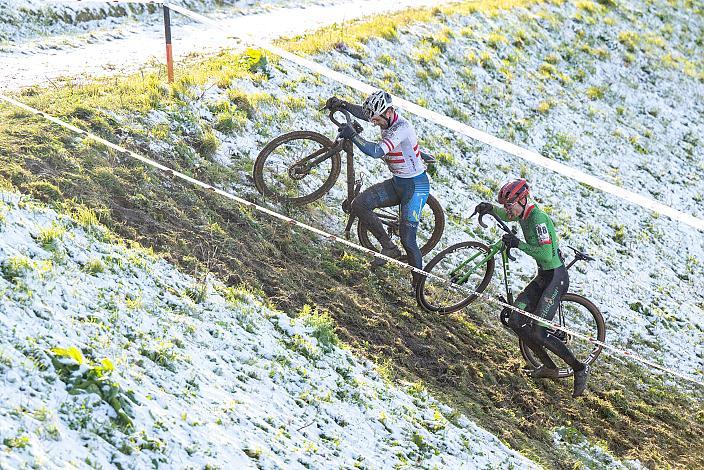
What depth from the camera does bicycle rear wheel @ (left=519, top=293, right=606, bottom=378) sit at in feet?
36.0

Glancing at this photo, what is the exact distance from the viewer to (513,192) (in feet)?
33.3

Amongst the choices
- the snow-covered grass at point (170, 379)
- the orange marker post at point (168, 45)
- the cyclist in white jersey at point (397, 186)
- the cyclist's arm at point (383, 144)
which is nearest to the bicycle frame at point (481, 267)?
the cyclist in white jersey at point (397, 186)

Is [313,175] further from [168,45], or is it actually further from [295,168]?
[168,45]

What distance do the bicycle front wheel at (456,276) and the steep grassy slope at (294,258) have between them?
241 mm

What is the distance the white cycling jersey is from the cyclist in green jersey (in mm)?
1042

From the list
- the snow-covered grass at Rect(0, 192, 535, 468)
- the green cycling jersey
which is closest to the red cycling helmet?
the green cycling jersey

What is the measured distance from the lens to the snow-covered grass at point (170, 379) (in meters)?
5.86

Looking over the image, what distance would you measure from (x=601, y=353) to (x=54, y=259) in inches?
Result: 337

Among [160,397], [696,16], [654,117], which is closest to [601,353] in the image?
[160,397]

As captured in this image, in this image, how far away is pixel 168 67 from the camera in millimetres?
12969

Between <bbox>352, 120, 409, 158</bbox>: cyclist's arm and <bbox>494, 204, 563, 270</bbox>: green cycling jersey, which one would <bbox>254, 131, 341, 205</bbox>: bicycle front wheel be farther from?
<bbox>494, 204, 563, 270</bbox>: green cycling jersey

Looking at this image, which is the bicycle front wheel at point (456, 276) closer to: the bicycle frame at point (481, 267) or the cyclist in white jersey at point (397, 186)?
the bicycle frame at point (481, 267)

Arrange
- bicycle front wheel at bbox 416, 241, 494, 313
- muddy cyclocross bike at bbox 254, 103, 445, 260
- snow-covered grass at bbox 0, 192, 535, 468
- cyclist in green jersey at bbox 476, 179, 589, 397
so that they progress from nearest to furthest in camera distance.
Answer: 1. snow-covered grass at bbox 0, 192, 535, 468
2. cyclist in green jersey at bbox 476, 179, 589, 397
3. muddy cyclocross bike at bbox 254, 103, 445, 260
4. bicycle front wheel at bbox 416, 241, 494, 313

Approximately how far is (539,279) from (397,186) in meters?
2.34
